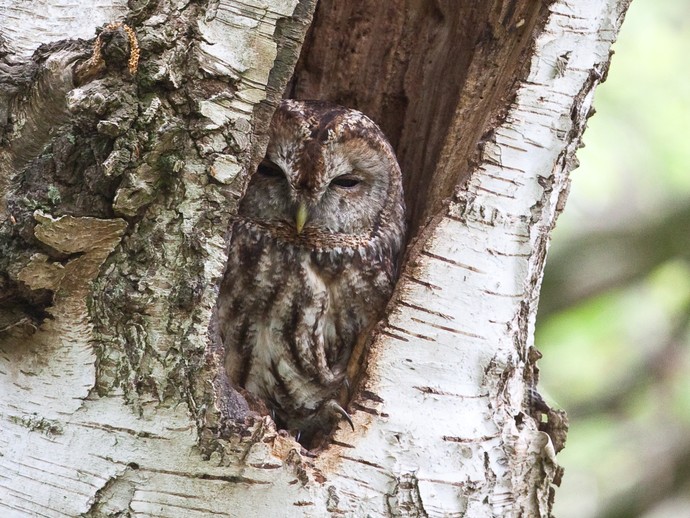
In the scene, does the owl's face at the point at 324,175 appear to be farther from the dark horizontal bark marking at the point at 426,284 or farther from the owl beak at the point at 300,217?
the dark horizontal bark marking at the point at 426,284

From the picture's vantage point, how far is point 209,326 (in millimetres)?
1595

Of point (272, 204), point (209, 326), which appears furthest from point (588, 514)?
point (209, 326)

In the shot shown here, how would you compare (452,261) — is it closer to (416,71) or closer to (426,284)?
(426,284)

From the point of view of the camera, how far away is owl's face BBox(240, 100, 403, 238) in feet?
7.20

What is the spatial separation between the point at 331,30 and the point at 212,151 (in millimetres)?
1188

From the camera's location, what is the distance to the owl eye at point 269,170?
2.28 metres

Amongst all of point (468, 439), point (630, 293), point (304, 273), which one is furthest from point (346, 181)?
point (630, 293)

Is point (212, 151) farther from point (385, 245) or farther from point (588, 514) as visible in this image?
point (588, 514)

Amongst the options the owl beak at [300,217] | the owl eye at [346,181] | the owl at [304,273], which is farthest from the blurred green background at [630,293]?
the owl beak at [300,217]

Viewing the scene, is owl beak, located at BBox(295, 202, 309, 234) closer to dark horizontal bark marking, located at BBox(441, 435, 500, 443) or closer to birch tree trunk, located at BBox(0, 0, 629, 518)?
birch tree trunk, located at BBox(0, 0, 629, 518)

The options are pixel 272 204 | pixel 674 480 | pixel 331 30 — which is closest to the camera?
pixel 272 204

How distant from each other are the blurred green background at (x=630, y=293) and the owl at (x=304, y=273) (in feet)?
3.72

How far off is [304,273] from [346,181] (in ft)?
1.02

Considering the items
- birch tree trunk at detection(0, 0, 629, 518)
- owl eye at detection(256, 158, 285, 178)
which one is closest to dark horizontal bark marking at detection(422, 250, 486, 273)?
birch tree trunk at detection(0, 0, 629, 518)
